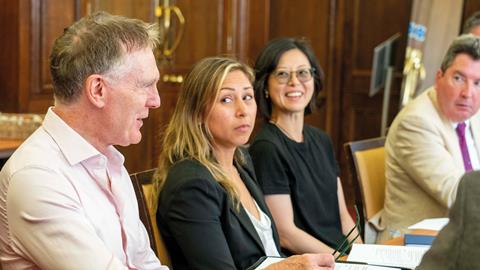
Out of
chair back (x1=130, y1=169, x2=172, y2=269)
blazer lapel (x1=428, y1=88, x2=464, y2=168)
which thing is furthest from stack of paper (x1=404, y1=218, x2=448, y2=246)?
chair back (x1=130, y1=169, x2=172, y2=269)

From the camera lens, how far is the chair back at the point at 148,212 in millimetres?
1965

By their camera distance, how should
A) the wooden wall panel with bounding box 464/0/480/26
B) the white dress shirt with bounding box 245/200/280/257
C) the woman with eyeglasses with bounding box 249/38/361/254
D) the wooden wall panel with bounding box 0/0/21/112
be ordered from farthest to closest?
the wooden wall panel with bounding box 464/0/480/26 → the wooden wall panel with bounding box 0/0/21/112 → the woman with eyeglasses with bounding box 249/38/361/254 → the white dress shirt with bounding box 245/200/280/257

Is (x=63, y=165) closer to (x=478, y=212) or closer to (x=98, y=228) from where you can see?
(x=98, y=228)

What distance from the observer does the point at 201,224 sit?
6.51 ft

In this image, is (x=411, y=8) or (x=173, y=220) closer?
(x=173, y=220)

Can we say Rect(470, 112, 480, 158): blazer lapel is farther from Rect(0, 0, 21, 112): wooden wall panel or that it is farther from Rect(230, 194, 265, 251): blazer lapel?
Rect(0, 0, 21, 112): wooden wall panel

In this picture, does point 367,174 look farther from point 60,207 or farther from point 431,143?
point 60,207

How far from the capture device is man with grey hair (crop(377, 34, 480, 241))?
290 centimetres

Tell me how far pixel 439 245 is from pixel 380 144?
2.02 meters

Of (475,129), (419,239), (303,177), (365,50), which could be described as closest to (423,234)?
(419,239)

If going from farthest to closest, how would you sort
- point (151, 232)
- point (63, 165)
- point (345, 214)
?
point (345, 214), point (151, 232), point (63, 165)

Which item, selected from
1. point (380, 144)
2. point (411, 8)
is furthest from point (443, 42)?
point (380, 144)

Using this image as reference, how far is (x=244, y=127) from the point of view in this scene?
2.29 m

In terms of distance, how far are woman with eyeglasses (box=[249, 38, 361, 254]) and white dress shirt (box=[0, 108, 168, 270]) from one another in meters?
0.98
